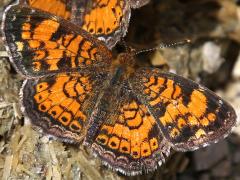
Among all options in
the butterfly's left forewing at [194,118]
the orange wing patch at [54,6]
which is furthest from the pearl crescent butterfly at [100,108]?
the orange wing patch at [54,6]

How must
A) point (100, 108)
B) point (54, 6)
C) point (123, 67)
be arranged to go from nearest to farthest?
1. point (100, 108)
2. point (123, 67)
3. point (54, 6)

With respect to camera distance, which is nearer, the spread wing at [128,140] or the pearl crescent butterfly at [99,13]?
the spread wing at [128,140]

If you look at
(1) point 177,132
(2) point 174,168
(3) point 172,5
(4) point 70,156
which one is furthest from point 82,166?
(3) point 172,5

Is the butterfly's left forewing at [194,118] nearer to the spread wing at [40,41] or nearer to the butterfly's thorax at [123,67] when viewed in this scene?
the butterfly's thorax at [123,67]

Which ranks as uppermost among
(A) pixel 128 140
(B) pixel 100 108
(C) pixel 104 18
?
(C) pixel 104 18

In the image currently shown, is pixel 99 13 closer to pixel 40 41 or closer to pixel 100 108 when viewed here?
pixel 40 41

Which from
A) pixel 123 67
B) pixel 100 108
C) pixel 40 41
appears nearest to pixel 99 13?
pixel 123 67

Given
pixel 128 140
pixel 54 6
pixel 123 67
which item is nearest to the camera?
pixel 128 140
